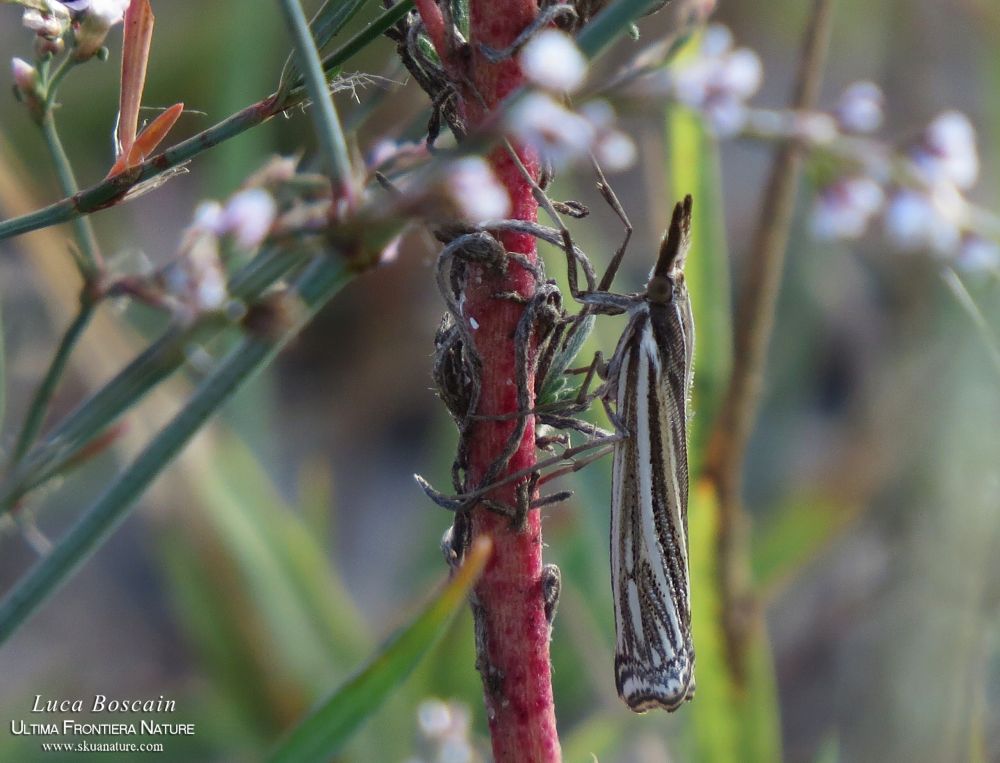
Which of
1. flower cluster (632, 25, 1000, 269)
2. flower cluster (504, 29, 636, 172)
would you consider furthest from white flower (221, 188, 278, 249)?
flower cluster (632, 25, 1000, 269)

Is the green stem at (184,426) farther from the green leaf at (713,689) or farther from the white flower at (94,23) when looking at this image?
the green leaf at (713,689)

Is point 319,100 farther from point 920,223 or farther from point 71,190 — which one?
point 920,223

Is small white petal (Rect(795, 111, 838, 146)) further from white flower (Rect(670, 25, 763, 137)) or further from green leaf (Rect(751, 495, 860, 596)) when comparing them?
green leaf (Rect(751, 495, 860, 596))

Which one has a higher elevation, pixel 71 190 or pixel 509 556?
pixel 71 190

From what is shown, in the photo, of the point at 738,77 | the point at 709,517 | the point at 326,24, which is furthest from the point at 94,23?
the point at 709,517

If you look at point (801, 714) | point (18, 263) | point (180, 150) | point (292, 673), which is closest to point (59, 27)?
point (180, 150)

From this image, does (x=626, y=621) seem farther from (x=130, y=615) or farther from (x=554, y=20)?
(x=130, y=615)
